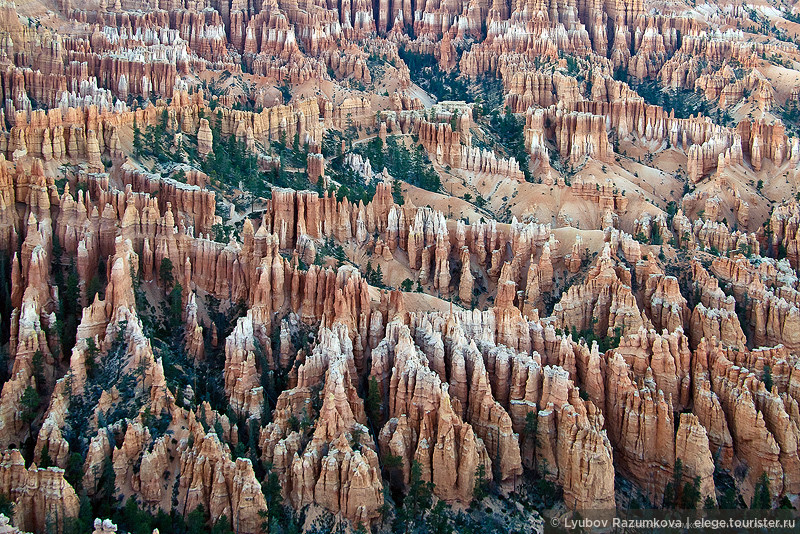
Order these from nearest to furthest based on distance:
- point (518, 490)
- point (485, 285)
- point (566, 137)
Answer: point (518, 490) < point (485, 285) < point (566, 137)

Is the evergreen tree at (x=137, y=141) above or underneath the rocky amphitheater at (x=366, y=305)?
above

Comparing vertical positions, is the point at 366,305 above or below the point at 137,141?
below

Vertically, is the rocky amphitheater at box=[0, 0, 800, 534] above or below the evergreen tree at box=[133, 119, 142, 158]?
below

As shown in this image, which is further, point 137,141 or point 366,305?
point 137,141

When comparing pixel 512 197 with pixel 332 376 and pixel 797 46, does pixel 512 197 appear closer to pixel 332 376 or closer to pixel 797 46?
pixel 332 376

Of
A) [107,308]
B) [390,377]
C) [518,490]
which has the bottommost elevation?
[518,490]

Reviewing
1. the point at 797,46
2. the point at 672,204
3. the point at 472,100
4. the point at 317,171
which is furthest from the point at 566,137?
the point at 797,46

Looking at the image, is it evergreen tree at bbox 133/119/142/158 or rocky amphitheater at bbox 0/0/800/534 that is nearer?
rocky amphitheater at bbox 0/0/800/534

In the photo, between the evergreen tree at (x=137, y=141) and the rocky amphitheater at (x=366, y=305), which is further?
the evergreen tree at (x=137, y=141)
